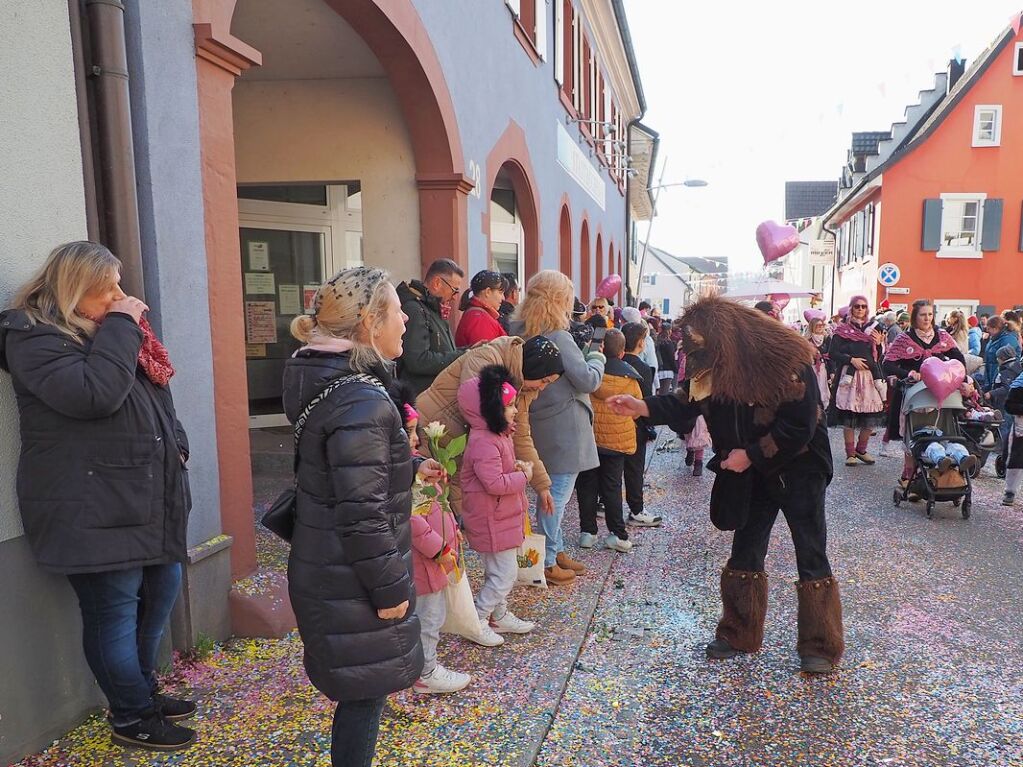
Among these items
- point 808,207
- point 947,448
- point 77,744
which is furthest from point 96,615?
point 808,207

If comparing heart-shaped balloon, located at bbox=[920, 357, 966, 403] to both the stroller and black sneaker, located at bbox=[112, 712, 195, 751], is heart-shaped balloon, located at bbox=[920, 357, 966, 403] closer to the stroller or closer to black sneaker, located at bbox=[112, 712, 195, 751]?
the stroller

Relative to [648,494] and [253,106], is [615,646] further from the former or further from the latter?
[253,106]

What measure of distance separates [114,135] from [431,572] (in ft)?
6.93

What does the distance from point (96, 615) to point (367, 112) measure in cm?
513

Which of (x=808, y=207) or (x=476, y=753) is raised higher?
(x=808, y=207)

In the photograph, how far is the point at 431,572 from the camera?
307 cm

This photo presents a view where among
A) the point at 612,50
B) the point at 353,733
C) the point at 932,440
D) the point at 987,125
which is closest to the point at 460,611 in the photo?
the point at 353,733

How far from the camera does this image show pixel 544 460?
4.50 metres

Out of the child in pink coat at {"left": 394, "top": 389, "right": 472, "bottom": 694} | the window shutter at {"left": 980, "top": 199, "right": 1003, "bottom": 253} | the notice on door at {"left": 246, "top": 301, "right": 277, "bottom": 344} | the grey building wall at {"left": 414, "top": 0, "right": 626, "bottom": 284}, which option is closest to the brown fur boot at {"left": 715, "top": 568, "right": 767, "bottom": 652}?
the child in pink coat at {"left": 394, "top": 389, "right": 472, "bottom": 694}

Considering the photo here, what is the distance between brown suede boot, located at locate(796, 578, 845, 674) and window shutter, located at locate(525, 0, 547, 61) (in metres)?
8.69

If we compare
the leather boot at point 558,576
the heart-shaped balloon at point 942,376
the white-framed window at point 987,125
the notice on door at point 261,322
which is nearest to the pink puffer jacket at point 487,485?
the leather boot at point 558,576

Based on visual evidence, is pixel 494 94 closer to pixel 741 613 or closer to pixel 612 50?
pixel 741 613

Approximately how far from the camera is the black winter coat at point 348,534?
2.11m

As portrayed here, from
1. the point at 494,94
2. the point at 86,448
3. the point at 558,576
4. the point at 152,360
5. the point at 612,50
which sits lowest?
the point at 558,576
